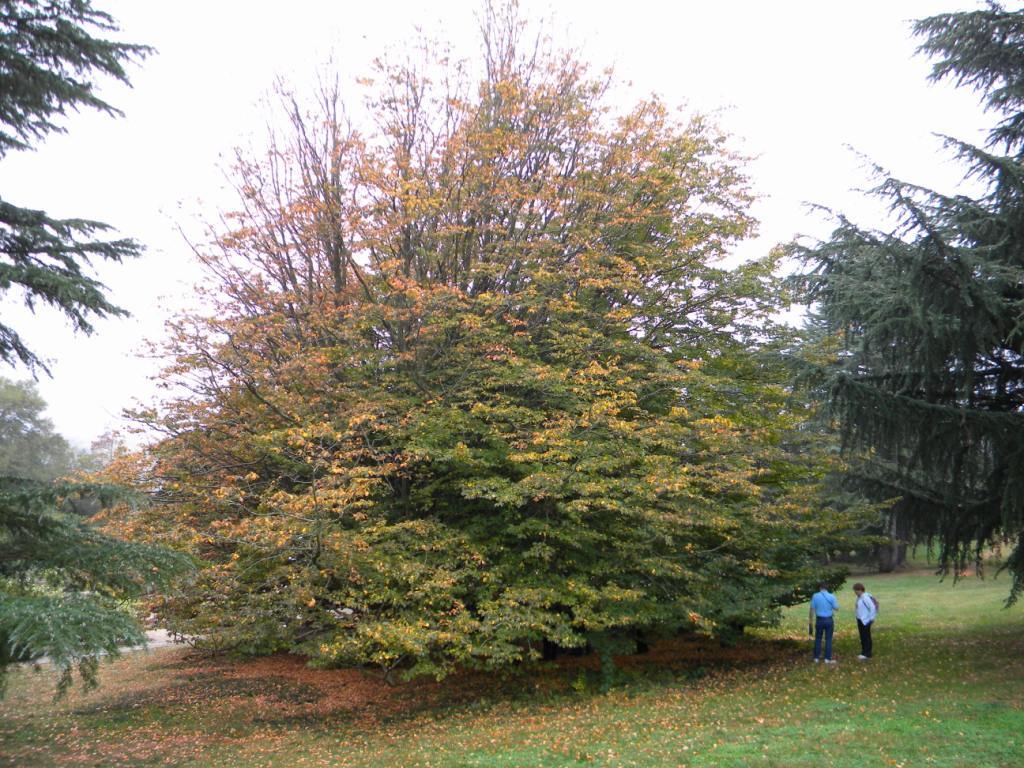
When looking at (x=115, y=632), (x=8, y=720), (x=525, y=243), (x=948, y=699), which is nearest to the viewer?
(x=115, y=632)

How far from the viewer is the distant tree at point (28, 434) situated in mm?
52006

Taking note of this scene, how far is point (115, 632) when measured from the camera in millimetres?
5766

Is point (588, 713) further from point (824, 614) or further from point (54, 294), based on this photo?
point (54, 294)

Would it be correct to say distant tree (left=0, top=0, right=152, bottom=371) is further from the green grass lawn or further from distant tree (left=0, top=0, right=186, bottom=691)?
the green grass lawn

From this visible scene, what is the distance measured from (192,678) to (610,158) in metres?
14.1

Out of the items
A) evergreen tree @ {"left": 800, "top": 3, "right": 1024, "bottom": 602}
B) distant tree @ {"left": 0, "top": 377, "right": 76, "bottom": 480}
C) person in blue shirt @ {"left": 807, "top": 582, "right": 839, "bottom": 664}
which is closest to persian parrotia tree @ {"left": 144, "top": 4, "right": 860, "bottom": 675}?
person in blue shirt @ {"left": 807, "top": 582, "right": 839, "bottom": 664}

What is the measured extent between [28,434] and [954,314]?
2398 inches

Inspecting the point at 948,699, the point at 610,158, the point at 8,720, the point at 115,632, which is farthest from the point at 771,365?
the point at 8,720

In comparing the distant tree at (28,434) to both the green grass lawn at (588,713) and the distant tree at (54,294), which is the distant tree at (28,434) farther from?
the distant tree at (54,294)

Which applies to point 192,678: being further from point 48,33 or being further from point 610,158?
point 610,158

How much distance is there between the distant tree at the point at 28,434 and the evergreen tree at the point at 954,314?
180ft

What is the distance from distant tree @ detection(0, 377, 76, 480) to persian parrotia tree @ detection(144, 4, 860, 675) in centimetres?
4658

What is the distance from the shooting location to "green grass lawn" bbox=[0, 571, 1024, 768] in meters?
8.07

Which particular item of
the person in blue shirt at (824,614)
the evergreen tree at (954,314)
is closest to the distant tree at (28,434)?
the person in blue shirt at (824,614)
